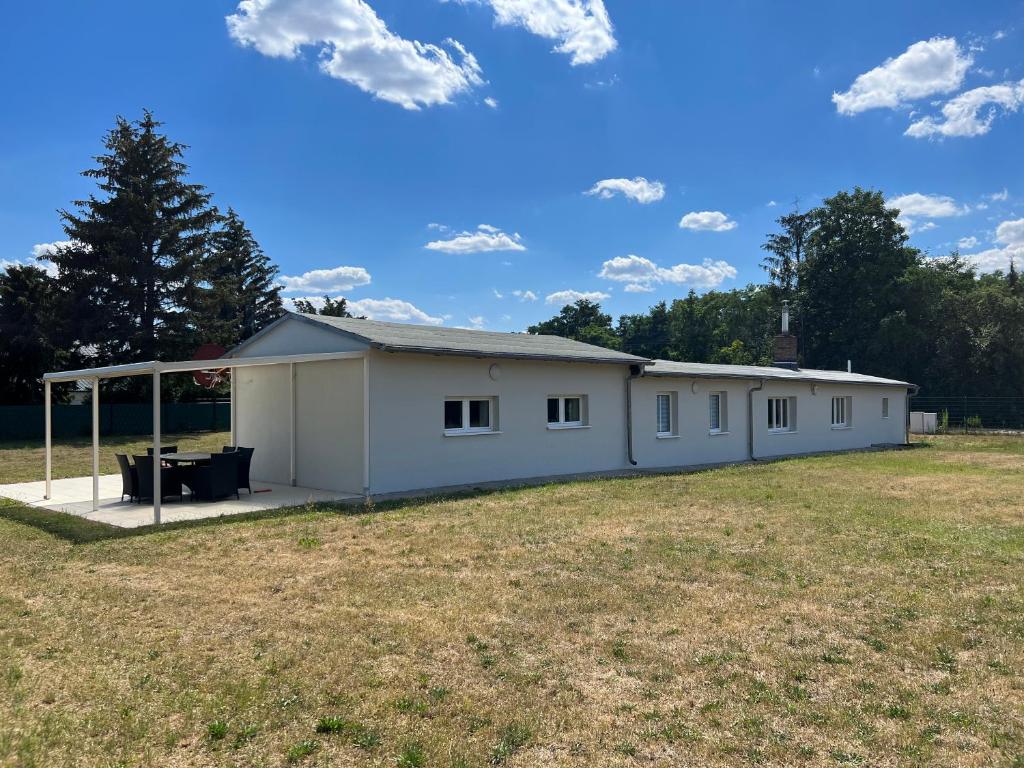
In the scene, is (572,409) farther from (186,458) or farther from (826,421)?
Result: (826,421)

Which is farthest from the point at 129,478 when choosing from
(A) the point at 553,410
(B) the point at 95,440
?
(A) the point at 553,410

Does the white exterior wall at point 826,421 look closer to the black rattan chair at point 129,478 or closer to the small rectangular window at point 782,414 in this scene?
the small rectangular window at point 782,414

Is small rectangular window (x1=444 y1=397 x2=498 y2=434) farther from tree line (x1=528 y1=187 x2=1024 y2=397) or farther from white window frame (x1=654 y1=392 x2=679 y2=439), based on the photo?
tree line (x1=528 y1=187 x2=1024 y2=397)

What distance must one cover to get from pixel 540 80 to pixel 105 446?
65.0ft

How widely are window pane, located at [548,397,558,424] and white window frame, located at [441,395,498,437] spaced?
5.80 feet

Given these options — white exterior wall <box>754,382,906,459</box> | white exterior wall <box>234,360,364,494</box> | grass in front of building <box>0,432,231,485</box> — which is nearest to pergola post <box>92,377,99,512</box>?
white exterior wall <box>234,360,364,494</box>

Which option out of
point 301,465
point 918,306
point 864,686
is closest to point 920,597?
point 864,686

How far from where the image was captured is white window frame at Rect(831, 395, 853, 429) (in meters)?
24.0

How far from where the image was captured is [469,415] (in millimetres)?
13453

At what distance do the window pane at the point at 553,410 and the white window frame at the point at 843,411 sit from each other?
44.6 feet

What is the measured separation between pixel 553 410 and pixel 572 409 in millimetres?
575

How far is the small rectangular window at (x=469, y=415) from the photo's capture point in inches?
517

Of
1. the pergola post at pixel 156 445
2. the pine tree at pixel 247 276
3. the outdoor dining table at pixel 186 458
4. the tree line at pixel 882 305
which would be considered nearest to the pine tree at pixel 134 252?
the pine tree at pixel 247 276

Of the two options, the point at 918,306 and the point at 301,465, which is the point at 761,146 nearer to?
the point at 301,465
